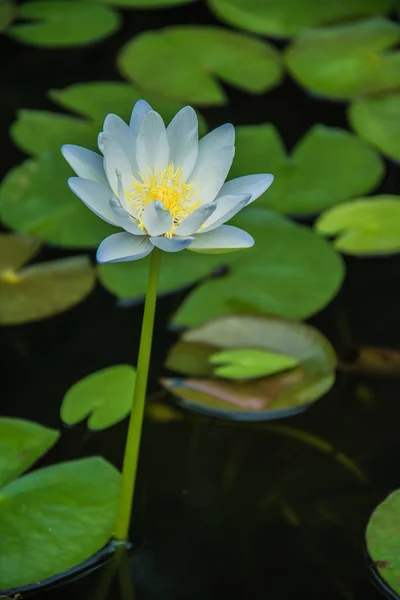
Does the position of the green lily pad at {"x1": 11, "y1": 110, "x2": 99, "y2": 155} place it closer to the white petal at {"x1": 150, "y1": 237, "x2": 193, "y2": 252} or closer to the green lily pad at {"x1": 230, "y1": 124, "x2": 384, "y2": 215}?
the green lily pad at {"x1": 230, "y1": 124, "x2": 384, "y2": 215}

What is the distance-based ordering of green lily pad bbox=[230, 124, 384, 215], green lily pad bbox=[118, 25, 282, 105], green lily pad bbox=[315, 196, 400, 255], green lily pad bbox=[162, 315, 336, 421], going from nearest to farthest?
green lily pad bbox=[162, 315, 336, 421] < green lily pad bbox=[315, 196, 400, 255] < green lily pad bbox=[230, 124, 384, 215] < green lily pad bbox=[118, 25, 282, 105]

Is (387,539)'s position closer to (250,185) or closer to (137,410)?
(137,410)

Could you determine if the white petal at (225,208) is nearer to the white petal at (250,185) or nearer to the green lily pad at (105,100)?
the white petal at (250,185)

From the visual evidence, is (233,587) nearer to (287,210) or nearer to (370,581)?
(370,581)

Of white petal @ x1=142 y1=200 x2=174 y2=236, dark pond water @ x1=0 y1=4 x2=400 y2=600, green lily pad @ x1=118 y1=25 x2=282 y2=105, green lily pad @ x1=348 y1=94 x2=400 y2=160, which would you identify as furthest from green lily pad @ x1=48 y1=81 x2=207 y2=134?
white petal @ x1=142 y1=200 x2=174 y2=236

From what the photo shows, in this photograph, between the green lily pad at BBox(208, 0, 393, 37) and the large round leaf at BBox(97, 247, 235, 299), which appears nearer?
the large round leaf at BBox(97, 247, 235, 299)
